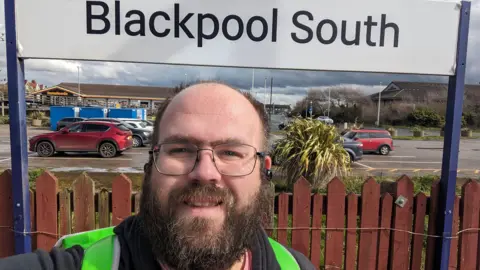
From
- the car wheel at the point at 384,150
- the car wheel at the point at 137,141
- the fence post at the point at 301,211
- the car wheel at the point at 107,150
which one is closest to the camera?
the fence post at the point at 301,211

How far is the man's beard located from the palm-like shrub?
153 inches

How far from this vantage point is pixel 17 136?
1960 millimetres

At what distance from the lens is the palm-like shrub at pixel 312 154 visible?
492 centimetres

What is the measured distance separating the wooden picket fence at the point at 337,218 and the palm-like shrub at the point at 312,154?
94.0 inches

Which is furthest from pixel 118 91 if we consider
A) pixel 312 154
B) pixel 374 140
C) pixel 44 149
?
pixel 312 154

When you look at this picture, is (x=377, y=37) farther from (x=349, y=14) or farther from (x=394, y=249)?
(x=394, y=249)

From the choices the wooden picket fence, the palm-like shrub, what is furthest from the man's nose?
the palm-like shrub

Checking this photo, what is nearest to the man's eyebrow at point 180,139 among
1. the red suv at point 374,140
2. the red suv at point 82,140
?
the red suv at point 82,140

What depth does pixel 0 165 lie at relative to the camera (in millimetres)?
11688

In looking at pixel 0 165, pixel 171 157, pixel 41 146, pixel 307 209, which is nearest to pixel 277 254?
pixel 171 157

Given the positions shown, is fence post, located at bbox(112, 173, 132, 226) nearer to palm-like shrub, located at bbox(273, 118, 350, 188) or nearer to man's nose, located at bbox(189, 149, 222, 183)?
man's nose, located at bbox(189, 149, 222, 183)

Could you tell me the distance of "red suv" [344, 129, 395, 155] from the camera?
56.1 ft

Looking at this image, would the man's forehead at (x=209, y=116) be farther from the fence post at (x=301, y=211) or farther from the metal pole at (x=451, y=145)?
the metal pole at (x=451, y=145)

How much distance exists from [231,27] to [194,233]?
51.2 inches
